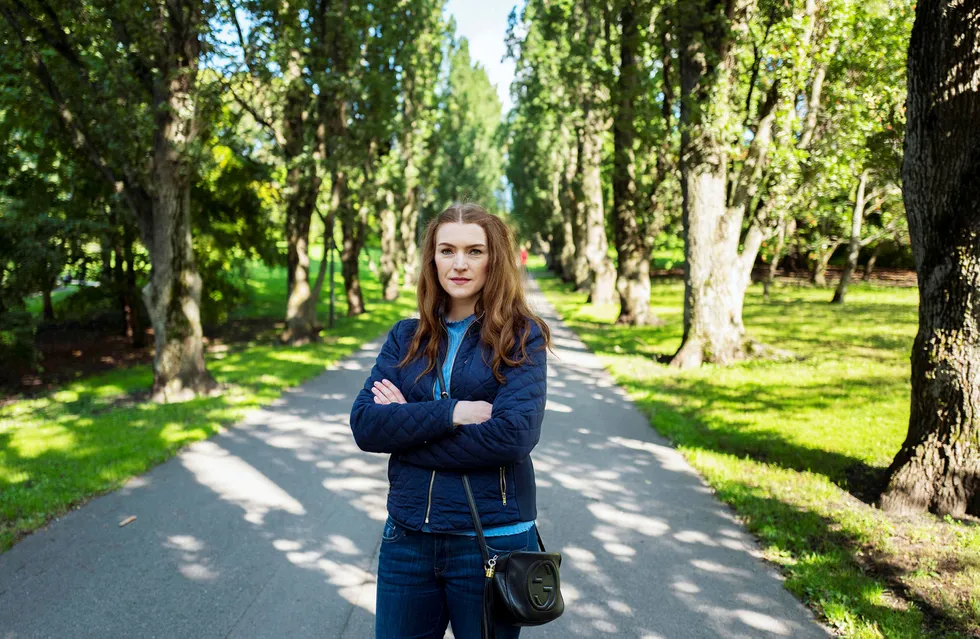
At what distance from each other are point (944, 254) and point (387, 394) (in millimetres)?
4774

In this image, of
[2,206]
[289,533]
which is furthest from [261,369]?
[289,533]

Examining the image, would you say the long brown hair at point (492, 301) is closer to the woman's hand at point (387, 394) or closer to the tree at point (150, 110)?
the woman's hand at point (387, 394)

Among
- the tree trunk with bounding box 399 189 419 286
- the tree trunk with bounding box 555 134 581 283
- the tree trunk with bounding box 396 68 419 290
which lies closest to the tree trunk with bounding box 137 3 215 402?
the tree trunk with bounding box 396 68 419 290

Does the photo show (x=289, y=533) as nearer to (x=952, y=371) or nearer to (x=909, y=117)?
(x=952, y=371)

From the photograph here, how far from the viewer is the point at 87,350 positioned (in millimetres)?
20000

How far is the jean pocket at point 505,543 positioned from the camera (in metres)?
2.40

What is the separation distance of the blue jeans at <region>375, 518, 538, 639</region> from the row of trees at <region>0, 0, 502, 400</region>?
1.44 meters

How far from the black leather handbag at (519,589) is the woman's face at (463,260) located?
82 centimetres

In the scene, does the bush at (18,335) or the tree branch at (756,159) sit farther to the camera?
the tree branch at (756,159)

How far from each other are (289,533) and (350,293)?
20.6 m

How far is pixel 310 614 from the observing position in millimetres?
4160

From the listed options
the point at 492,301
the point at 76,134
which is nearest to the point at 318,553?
the point at 492,301

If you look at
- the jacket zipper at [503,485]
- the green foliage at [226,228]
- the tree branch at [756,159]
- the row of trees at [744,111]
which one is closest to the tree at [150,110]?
the row of trees at [744,111]

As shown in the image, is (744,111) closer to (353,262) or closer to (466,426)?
(466,426)
